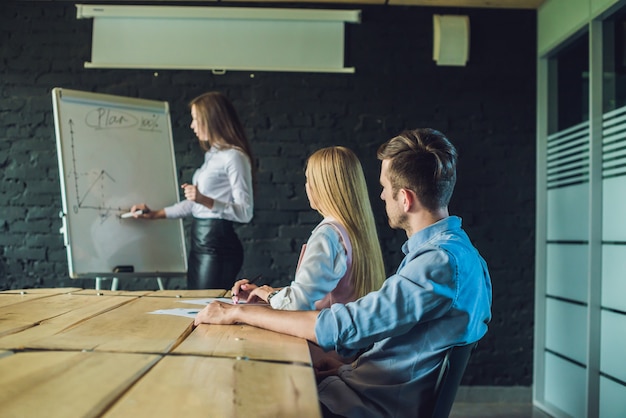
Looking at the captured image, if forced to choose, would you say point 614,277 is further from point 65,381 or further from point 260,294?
point 65,381

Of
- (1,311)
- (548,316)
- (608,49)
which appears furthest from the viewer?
(548,316)

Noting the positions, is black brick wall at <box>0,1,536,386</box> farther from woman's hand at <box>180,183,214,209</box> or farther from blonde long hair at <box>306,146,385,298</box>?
blonde long hair at <box>306,146,385,298</box>

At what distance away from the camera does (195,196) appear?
3.03m

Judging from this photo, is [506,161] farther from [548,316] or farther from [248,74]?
[248,74]

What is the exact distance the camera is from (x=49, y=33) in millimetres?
3918

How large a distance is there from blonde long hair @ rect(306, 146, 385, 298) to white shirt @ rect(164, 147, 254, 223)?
1.11 m

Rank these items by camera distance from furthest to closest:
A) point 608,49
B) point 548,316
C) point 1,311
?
point 548,316, point 608,49, point 1,311

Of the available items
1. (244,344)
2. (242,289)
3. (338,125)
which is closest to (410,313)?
(244,344)

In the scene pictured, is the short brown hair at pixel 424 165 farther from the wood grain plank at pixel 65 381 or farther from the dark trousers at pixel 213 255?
the dark trousers at pixel 213 255

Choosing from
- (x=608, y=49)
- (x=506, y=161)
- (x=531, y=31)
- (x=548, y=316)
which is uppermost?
(x=531, y=31)

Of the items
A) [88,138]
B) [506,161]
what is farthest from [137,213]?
[506,161]

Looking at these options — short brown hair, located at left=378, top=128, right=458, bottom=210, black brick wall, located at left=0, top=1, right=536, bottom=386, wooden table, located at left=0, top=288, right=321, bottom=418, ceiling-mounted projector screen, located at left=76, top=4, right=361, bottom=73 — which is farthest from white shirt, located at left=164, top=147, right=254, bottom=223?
short brown hair, located at left=378, top=128, right=458, bottom=210

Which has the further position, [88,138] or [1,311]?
[88,138]

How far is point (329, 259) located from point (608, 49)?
220 centimetres
